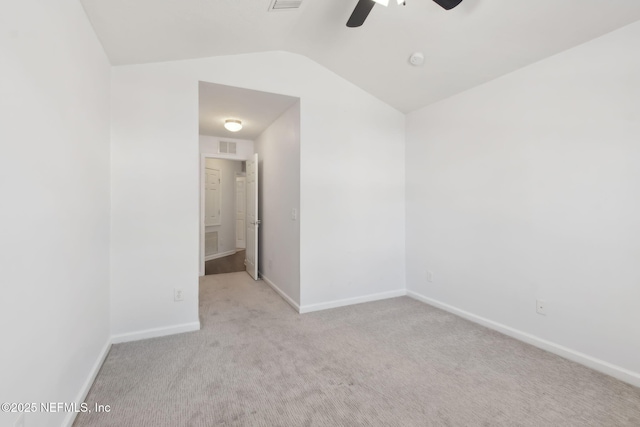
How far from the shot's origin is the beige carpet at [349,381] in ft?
5.43

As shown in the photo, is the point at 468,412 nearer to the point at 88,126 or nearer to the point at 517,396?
the point at 517,396

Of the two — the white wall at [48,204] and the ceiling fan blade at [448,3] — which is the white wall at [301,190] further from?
the ceiling fan blade at [448,3]

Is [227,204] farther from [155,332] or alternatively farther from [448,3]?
[448,3]

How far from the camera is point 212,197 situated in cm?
640

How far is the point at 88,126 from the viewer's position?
1.93 m

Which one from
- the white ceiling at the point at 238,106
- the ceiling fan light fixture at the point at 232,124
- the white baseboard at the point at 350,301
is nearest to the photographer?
the white ceiling at the point at 238,106

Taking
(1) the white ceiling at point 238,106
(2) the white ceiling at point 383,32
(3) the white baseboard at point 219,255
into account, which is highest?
(2) the white ceiling at point 383,32

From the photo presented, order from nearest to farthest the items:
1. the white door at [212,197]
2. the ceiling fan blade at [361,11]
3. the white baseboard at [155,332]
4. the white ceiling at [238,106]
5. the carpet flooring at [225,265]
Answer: the ceiling fan blade at [361,11] < the white baseboard at [155,332] < the white ceiling at [238,106] < the carpet flooring at [225,265] < the white door at [212,197]

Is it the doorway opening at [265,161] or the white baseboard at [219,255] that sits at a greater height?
the doorway opening at [265,161]

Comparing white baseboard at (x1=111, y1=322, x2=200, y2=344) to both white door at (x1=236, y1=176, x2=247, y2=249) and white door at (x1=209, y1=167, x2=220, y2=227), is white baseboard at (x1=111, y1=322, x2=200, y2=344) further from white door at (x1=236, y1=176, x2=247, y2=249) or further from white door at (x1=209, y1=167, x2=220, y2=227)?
white door at (x1=236, y1=176, x2=247, y2=249)

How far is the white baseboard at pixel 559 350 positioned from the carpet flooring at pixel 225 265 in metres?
3.82

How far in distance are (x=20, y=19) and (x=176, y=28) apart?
1.34 m

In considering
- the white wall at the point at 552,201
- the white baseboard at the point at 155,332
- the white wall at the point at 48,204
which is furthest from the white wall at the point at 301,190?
the white wall at the point at 552,201

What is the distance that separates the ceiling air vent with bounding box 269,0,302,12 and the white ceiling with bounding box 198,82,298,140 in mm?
899
